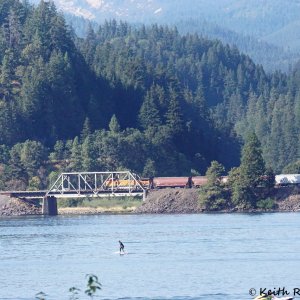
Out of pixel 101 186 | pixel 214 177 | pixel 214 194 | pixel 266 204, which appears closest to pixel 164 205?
pixel 214 194

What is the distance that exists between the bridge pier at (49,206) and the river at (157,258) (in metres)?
33.4

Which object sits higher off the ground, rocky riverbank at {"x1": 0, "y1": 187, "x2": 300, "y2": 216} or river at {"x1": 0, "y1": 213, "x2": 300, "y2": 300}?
rocky riverbank at {"x1": 0, "y1": 187, "x2": 300, "y2": 216}

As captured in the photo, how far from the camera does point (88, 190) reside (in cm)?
16150

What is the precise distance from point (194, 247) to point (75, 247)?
9.60m

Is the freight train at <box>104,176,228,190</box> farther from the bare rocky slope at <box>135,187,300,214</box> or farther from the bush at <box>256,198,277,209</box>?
the bush at <box>256,198,277,209</box>

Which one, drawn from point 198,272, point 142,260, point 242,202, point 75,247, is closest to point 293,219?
point 242,202

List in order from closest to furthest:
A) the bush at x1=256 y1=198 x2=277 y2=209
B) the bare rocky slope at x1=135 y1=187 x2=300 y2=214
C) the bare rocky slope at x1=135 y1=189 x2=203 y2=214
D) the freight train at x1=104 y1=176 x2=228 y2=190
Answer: the bush at x1=256 y1=198 x2=277 y2=209 < the bare rocky slope at x1=135 y1=187 x2=300 y2=214 < the bare rocky slope at x1=135 y1=189 x2=203 y2=214 < the freight train at x1=104 y1=176 x2=228 y2=190

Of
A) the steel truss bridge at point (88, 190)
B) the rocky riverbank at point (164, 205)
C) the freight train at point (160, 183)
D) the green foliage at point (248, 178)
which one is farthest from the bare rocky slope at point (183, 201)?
the freight train at point (160, 183)

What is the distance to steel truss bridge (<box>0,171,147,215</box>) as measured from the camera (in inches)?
6294

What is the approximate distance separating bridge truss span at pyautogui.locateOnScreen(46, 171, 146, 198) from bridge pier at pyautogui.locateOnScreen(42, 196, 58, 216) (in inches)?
24.3

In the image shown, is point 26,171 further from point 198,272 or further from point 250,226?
point 198,272

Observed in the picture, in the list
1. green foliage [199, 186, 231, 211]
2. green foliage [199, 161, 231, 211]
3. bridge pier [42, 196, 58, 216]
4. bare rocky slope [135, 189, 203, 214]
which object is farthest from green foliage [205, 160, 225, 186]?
bridge pier [42, 196, 58, 216]

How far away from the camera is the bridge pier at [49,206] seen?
15950 cm

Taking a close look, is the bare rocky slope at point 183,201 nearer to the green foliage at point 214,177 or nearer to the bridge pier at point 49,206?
the green foliage at point 214,177
